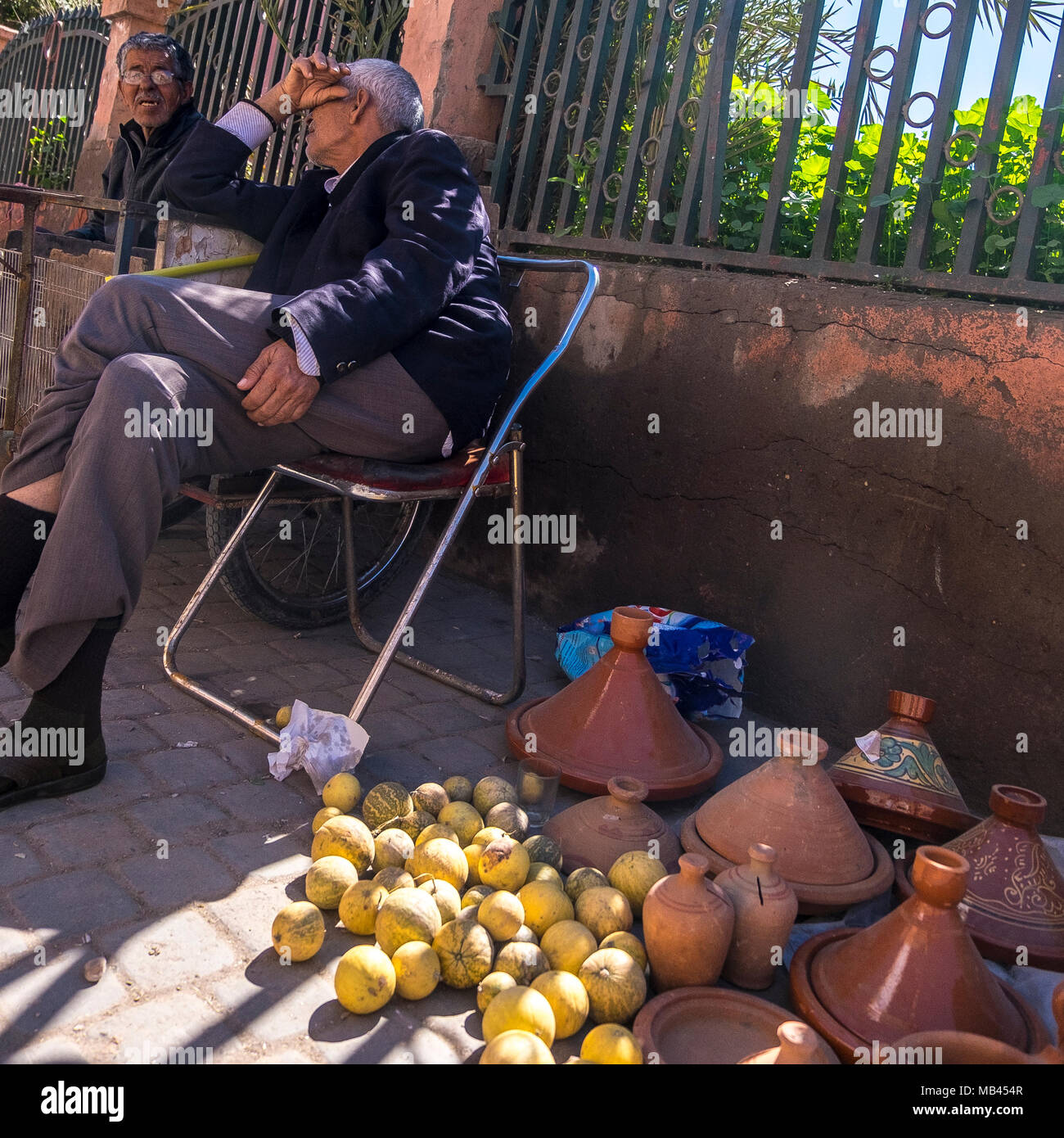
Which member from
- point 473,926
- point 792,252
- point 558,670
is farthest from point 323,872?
point 792,252

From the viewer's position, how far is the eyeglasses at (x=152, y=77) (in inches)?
200

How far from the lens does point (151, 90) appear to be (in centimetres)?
515

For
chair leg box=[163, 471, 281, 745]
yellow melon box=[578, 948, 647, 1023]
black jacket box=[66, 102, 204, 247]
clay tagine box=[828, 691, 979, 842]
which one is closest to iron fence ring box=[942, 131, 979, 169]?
clay tagine box=[828, 691, 979, 842]

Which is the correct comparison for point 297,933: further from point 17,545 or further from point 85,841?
point 17,545

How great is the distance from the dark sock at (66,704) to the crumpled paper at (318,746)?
493 millimetres

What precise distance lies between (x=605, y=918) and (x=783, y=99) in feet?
9.64

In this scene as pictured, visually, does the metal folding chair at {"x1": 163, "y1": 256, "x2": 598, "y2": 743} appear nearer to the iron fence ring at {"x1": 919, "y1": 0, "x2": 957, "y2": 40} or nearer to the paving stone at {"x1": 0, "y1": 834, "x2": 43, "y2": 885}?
A: the paving stone at {"x1": 0, "y1": 834, "x2": 43, "y2": 885}

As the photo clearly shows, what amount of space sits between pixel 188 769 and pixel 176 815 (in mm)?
253

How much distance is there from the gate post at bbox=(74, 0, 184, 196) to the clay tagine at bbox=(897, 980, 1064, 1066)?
7991 mm

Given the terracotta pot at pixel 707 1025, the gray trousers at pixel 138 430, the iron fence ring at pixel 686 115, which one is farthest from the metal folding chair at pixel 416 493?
the terracotta pot at pixel 707 1025

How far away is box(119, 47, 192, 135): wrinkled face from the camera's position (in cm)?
509

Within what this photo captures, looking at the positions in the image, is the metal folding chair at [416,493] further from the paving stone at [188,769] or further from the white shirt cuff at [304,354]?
the white shirt cuff at [304,354]

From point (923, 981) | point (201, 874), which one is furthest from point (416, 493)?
point (923, 981)

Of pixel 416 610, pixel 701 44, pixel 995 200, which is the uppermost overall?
pixel 701 44
